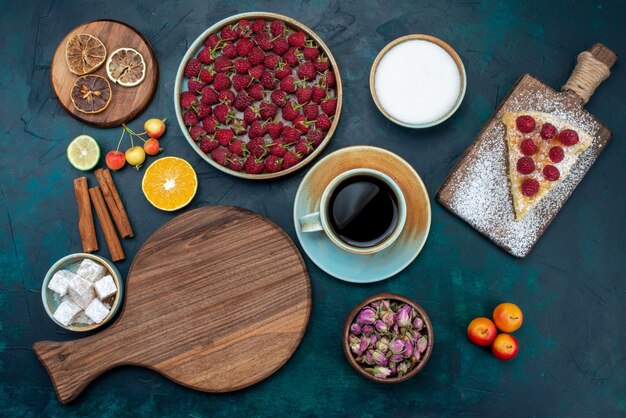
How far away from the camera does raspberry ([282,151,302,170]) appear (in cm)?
180

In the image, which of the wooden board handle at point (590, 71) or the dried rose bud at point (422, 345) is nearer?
the dried rose bud at point (422, 345)

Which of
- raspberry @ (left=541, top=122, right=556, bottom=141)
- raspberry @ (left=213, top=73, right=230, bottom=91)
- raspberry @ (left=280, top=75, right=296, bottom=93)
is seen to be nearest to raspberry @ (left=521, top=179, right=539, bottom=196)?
raspberry @ (left=541, top=122, right=556, bottom=141)

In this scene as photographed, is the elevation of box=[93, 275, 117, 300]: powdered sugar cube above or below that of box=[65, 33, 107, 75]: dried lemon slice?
below

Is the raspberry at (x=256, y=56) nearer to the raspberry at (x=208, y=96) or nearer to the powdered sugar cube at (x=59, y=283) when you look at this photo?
the raspberry at (x=208, y=96)

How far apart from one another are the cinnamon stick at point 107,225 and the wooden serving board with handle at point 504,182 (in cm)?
105

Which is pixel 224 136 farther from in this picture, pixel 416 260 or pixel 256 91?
pixel 416 260

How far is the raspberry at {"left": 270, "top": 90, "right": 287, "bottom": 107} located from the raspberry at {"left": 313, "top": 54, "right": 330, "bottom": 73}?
0.44ft

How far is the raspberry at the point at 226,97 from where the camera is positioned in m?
1.84

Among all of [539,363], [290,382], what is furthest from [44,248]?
[539,363]

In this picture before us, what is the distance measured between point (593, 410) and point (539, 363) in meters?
0.23

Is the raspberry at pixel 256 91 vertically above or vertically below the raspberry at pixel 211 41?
below

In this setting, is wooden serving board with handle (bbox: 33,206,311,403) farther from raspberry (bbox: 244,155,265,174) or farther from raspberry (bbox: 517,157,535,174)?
raspberry (bbox: 517,157,535,174)

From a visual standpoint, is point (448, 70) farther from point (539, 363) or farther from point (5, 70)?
point (5, 70)

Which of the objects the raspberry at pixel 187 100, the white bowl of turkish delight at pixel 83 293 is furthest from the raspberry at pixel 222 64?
the white bowl of turkish delight at pixel 83 293
